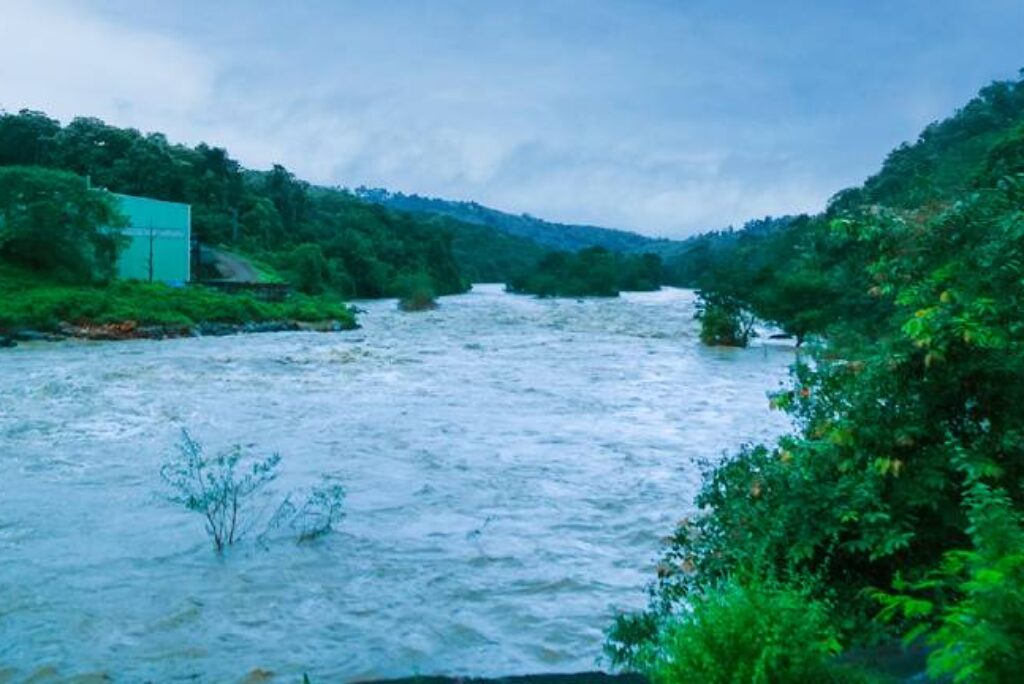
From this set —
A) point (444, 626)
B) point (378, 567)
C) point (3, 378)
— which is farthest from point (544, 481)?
point (3, 378)

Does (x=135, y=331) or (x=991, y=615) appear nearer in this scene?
(x=991, y=615)

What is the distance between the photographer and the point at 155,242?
50.7m

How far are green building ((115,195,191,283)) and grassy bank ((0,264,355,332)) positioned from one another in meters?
5.92

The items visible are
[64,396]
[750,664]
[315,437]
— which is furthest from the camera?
[64,396]

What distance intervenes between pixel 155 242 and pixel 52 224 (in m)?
10.3

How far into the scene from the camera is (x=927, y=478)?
4.43 metres

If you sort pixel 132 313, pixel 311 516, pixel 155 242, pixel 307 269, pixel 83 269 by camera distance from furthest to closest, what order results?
pixel 307 269
pixel 155 242
pixel 83 269
pixel 132 313
pixel 311 516

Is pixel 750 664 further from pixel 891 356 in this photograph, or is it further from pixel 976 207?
pixel 976 207

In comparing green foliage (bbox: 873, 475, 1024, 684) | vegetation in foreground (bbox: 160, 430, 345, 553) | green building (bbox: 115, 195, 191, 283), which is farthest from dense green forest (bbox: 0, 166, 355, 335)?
green foliage (bbox: 873, 475, 1024, 684)

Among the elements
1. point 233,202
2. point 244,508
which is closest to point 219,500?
point 244,508

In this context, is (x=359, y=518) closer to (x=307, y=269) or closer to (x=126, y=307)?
(x=126, y=307)

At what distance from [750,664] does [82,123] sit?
72626 millimetres

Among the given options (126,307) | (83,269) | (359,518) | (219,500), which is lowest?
(359,518)

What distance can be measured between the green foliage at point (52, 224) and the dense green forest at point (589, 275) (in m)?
56.7
